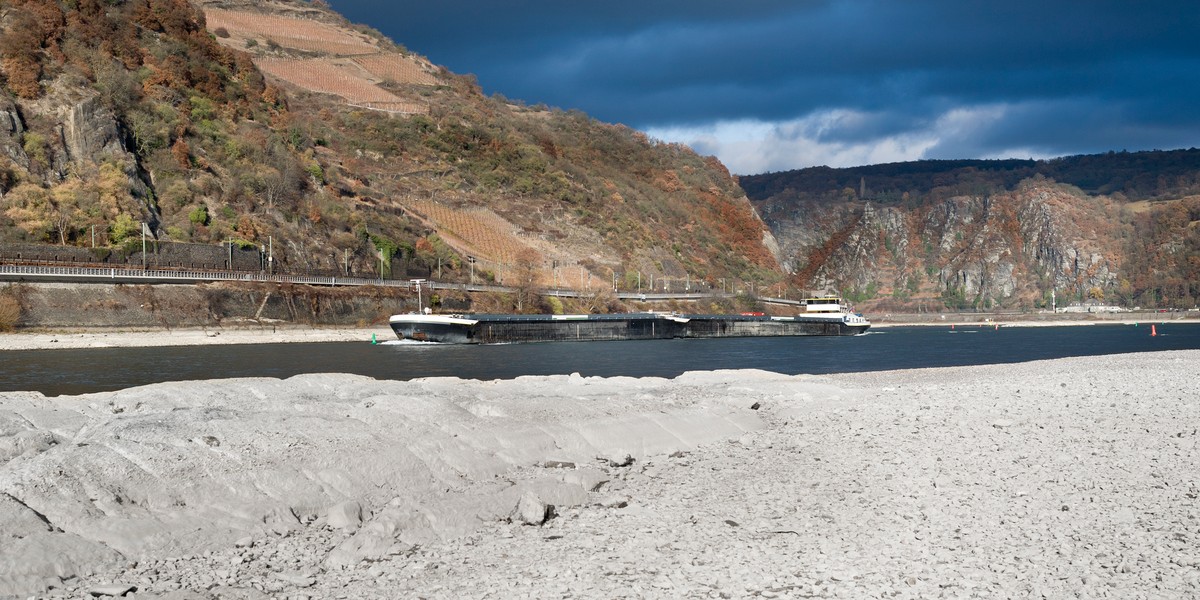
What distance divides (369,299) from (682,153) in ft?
451

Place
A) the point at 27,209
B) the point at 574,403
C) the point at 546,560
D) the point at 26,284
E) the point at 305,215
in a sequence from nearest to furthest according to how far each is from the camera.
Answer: the point at 546,560 < the point at 574,403 < the point at 26,284 < the point at 27,209 < the point at 305,215

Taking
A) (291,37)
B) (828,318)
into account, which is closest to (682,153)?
(291,37)

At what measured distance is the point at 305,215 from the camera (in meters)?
79.2

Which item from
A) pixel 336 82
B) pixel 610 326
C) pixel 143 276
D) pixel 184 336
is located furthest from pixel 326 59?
pixel 184 336

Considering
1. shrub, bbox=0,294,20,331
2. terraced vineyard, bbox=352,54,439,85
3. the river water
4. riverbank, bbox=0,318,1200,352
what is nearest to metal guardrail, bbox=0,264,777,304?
shrub, bbox=0,294,20,331

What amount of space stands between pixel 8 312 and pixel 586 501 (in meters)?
50.6

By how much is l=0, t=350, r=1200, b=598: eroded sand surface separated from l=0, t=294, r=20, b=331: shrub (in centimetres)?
4059

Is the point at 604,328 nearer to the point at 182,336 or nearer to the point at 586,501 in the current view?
the point at 182,336

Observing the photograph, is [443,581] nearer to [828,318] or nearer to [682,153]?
[828,318]

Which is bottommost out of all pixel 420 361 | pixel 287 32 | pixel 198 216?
pixel 420 361

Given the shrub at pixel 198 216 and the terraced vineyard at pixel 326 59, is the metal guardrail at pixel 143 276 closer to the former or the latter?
the shrub at pixel 198 216

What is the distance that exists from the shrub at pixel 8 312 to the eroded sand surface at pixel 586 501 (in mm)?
40591

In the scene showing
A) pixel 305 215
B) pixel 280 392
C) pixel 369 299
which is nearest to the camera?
pixel 280 392

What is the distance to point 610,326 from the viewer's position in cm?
6888
